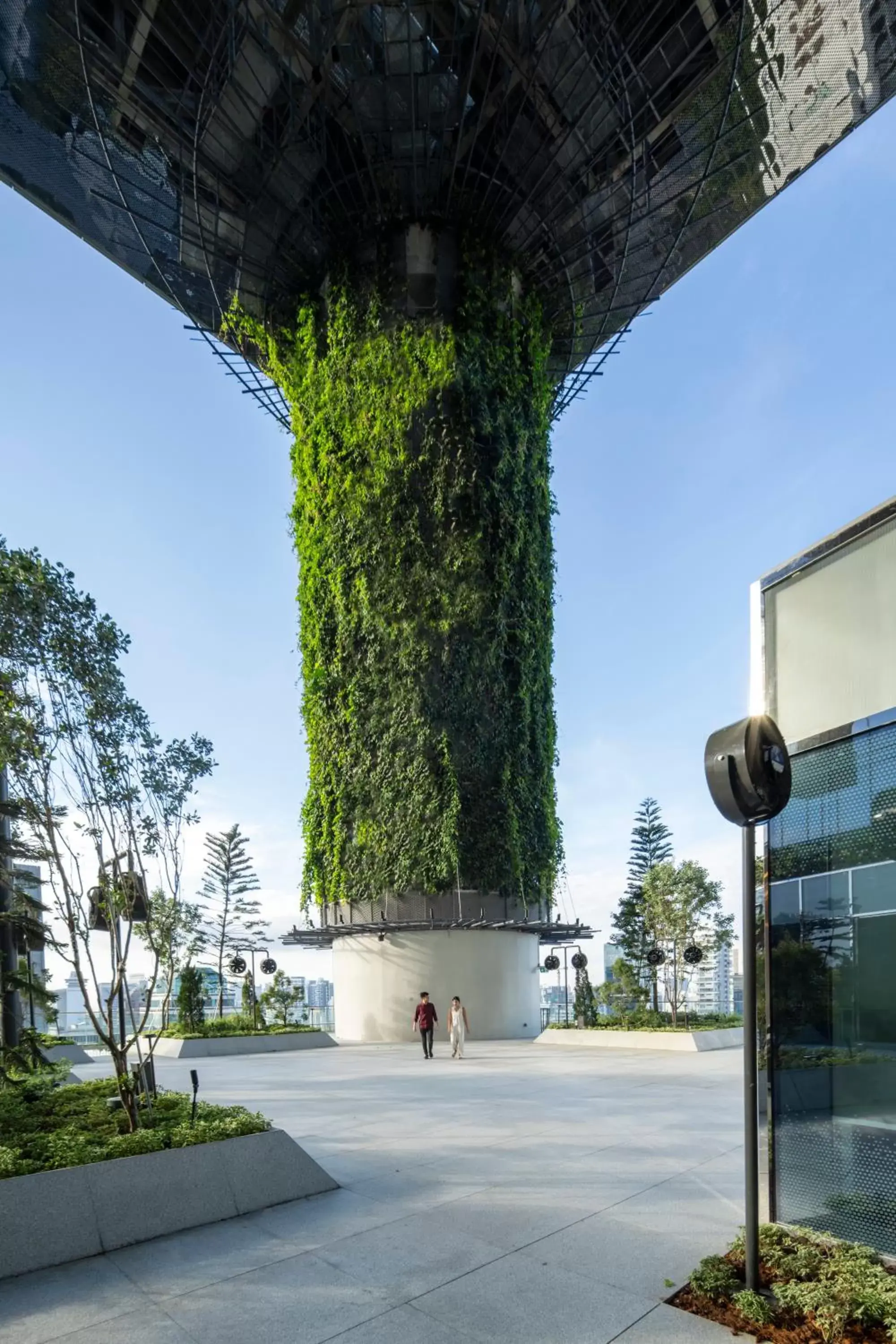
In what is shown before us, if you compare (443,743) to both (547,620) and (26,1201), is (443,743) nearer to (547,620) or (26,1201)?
(547,620)

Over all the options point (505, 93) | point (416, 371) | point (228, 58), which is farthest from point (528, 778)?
point (228, 58)

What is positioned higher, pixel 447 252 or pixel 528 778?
pixel 447 252

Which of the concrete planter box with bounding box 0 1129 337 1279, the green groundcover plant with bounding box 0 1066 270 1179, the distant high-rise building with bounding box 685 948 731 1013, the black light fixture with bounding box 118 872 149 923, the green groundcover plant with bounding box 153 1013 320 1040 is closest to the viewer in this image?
the concrete planter box with bounding box 0 1129 337 1279

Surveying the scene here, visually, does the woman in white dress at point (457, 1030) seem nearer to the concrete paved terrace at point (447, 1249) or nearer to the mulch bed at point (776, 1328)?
the concrete paved terrace at point (447, 1249)

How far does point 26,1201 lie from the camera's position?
486cm

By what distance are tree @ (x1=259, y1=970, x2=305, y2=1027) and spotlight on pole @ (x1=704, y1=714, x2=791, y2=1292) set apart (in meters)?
21.4

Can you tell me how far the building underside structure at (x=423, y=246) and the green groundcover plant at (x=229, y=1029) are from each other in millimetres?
2157

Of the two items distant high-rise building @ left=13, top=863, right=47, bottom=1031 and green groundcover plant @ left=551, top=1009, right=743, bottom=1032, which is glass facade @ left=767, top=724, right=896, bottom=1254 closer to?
distant high-rise building @ left=13, top=863, right=47, bottom=1031

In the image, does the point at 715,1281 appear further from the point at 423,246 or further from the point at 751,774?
the point at 423,246

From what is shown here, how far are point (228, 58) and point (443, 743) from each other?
15895 millimetres

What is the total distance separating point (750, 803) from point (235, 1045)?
59.1ft

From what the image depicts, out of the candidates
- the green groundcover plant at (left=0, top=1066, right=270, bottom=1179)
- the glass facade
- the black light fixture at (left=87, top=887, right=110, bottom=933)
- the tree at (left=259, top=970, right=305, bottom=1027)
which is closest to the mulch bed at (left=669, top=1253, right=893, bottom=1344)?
the glass facade

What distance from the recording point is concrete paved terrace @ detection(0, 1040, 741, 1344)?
4020 millimetres

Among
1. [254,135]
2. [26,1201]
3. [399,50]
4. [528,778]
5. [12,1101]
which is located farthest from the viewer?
[528,778]
